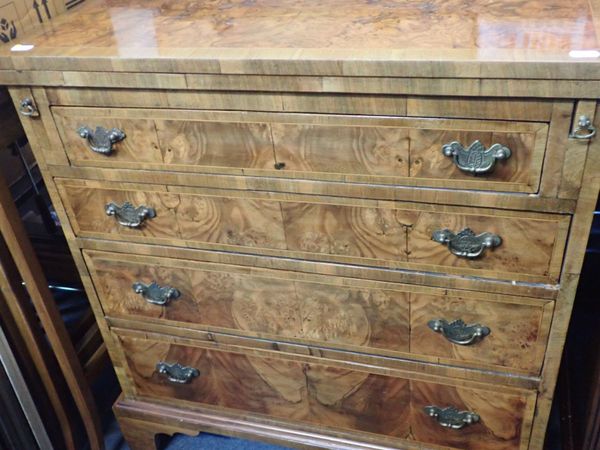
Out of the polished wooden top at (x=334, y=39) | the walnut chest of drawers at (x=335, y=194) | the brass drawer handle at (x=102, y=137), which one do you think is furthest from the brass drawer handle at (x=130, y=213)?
the polished wooden top at (x=334, y=39)

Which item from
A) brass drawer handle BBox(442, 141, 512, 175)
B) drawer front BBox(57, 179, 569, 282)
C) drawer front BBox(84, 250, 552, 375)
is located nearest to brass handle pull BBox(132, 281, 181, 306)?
drawer front BBox(84, 250, 552, 375)

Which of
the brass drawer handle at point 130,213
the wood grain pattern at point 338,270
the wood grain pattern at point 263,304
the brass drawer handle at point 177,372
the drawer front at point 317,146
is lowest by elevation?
the brass drawer handle at point 177,372

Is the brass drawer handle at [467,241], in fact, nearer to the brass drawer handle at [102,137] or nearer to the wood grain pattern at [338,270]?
the wood grain pattern at [338,270]

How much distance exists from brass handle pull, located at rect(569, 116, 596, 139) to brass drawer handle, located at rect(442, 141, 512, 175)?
3.4 inches

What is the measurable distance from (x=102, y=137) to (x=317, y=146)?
36cm

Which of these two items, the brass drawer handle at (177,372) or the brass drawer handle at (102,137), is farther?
the brass drawer handle at (177,372)

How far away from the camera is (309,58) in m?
0.87

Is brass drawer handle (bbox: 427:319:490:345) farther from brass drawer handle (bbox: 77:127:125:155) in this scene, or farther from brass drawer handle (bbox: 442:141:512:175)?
brass drawer handle (bbox: 77:127:125:155)

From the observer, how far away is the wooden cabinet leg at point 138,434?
143 centimetres

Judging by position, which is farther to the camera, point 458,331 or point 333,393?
point 333,393

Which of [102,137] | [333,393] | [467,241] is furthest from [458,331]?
[102,137]

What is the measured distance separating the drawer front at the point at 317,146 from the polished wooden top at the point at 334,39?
80mm

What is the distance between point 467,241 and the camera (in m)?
0.97

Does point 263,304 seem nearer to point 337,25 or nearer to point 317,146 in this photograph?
point 317,146
